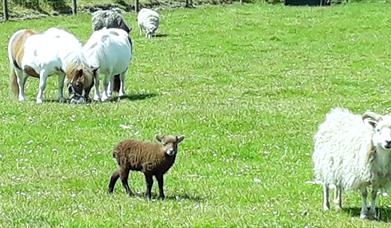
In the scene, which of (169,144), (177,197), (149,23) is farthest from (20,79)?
(149,23)

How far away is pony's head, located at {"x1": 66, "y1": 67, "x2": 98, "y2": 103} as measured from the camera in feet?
70.6

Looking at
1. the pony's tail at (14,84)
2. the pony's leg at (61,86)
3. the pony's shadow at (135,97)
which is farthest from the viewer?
the pony's tail at (14,84)

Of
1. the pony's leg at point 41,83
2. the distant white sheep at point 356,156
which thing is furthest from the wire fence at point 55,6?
the distant white sheep at point 356,156

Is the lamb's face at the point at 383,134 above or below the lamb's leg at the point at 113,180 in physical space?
above

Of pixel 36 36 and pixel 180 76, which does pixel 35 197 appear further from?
pixel 180 76

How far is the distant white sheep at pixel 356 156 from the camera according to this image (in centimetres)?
1099

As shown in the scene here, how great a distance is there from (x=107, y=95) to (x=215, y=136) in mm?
6893

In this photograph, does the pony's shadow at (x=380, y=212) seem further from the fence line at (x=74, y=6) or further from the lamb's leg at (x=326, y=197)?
the fence line at (x=74, y=6)

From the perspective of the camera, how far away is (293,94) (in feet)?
80.4

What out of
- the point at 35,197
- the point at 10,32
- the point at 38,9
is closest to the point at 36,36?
the point at 35,197

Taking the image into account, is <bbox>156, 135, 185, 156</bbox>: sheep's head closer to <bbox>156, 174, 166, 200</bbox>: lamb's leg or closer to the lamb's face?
<bbox>156, 174, 166, 200</bbox>: lamb's leg

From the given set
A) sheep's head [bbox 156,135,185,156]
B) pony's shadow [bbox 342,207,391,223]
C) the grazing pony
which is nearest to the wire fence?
the grazing pony

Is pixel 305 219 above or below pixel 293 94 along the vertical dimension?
above

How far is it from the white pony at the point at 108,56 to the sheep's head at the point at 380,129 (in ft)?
40.3
